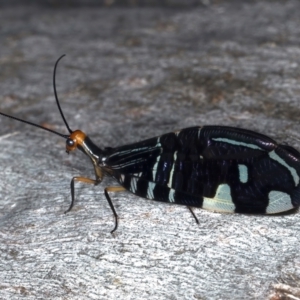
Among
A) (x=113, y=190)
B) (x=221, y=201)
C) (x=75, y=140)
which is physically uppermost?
(x=75, y=140)

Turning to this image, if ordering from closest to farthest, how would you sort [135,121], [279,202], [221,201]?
[279,202], [221,201], [135,121]

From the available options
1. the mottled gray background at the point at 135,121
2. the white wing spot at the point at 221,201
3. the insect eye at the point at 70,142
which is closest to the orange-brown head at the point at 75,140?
the insect eye at the point at 70,142

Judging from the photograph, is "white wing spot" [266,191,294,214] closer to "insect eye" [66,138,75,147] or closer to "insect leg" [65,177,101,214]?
"insect leg" [65,177,101,214]

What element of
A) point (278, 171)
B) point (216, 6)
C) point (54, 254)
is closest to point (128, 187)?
point (54, 254)

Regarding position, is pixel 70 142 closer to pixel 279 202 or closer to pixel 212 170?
pixel 212 170

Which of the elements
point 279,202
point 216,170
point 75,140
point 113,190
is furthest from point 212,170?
point 75,140

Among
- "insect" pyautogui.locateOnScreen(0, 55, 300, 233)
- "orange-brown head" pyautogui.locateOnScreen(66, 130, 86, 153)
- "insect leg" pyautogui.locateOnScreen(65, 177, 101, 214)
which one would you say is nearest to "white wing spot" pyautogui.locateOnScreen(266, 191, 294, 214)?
"insect" pyautogui.locateOnScreen(0, 55, 300, 233)

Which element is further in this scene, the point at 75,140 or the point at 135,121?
the point at 135,121
